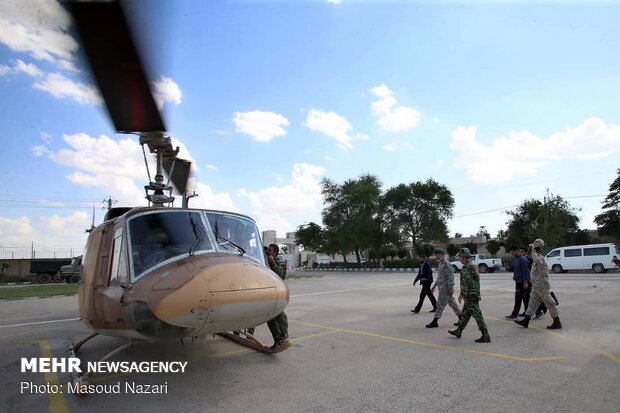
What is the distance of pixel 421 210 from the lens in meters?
42.1

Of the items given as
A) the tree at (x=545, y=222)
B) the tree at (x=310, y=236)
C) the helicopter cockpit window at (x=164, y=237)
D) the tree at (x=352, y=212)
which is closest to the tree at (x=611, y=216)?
the tree at (x=545, y=222)

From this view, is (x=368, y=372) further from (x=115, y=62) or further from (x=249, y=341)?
(x=115, y=62)

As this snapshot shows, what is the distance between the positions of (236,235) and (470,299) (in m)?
Answer: 4.12

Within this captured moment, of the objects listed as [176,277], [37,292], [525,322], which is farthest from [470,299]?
[37,292]

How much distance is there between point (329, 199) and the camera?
49094 millimetres

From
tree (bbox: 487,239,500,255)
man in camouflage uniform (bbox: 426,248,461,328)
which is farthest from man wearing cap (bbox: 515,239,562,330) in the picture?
tree (bbox: 487,239,500,255)

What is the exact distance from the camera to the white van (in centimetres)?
2536

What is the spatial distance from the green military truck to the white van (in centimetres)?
4351

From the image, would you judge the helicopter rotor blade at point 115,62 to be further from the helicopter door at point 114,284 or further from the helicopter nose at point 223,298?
the helicopter door at point 114,284

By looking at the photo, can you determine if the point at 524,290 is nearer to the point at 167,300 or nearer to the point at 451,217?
the point at 167,300

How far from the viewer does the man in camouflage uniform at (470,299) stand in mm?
6594

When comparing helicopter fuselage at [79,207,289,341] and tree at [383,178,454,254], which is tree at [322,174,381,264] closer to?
tree at [383,178,454,254]

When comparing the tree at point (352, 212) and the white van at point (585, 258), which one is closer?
the white van at point (585, 258)

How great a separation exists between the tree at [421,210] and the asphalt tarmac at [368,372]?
33.0 m
